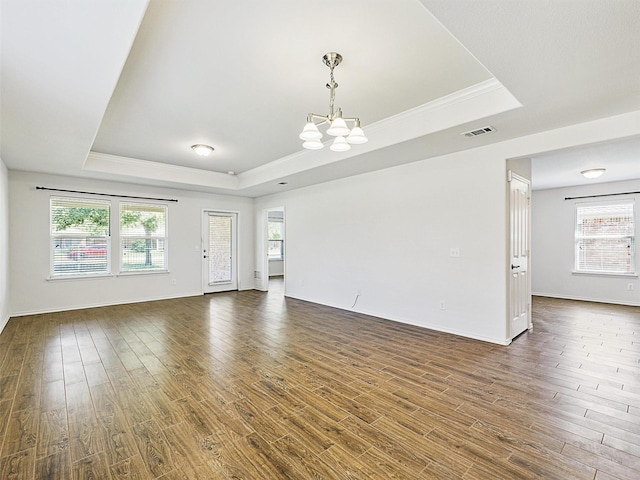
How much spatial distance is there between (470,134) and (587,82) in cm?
118

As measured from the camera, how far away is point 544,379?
2900mm

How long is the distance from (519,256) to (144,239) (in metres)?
6.97

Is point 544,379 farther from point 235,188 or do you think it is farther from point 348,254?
point 235,188

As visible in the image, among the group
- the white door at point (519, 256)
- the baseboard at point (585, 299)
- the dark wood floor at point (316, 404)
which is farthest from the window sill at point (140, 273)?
the baseboard at point (585, 299)

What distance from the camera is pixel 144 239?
670cm

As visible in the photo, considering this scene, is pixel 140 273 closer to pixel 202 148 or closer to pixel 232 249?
pixel 232 249

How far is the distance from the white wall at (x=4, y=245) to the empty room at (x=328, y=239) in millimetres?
84

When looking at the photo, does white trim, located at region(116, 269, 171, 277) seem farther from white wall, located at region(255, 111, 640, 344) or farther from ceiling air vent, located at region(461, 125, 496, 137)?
ceiling air vent, located at region(461, 125, 496, 137)

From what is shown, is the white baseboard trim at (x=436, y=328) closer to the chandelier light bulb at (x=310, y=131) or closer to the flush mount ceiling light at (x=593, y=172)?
the chandelier light bulb at (x=310, y=131)

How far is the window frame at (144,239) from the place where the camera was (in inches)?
251

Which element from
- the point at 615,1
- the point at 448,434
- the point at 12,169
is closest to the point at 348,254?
the point at 448,434

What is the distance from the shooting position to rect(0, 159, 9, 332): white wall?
178 inches

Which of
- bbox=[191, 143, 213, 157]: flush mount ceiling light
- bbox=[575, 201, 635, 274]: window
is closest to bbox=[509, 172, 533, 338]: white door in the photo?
bbox=[575, 201, 635, 274]: window

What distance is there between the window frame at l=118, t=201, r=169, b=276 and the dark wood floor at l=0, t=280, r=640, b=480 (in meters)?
2.12
